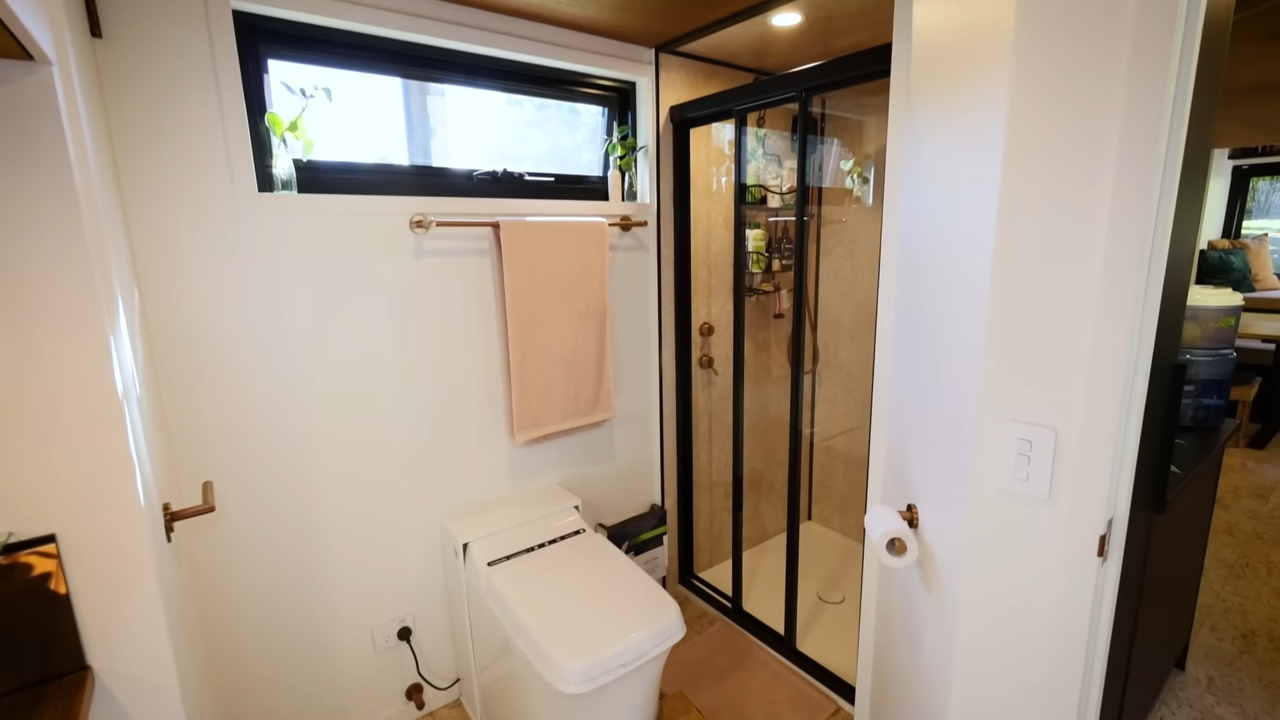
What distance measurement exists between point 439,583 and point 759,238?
166cm

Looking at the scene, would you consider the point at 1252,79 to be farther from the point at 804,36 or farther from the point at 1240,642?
the point at 1240,642

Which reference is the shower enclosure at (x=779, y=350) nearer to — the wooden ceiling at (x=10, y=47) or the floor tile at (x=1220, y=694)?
the floor tile at (x=1220, y=694)

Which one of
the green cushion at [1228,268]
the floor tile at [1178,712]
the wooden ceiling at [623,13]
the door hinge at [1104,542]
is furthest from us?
the green cushion at [1228,268]

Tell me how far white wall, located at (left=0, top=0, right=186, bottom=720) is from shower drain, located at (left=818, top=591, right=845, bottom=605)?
2.11 m

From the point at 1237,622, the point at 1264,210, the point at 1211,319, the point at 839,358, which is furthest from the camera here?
the point at 1264,210

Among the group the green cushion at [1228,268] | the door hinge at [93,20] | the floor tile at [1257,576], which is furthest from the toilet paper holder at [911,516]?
the green cushion at [1228,268]

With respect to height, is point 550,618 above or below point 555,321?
below

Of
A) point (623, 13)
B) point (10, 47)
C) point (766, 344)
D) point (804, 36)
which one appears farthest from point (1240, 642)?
point (10, 47)

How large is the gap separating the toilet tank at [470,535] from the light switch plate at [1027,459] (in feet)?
4.11

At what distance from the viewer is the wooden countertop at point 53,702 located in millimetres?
753

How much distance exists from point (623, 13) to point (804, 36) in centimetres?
67

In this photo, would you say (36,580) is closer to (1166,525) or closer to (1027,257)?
(1027,257)

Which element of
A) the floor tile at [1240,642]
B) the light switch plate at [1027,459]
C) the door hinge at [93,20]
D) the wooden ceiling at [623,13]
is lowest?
the floor tile at [1240,642]

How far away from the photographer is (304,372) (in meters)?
1.51
